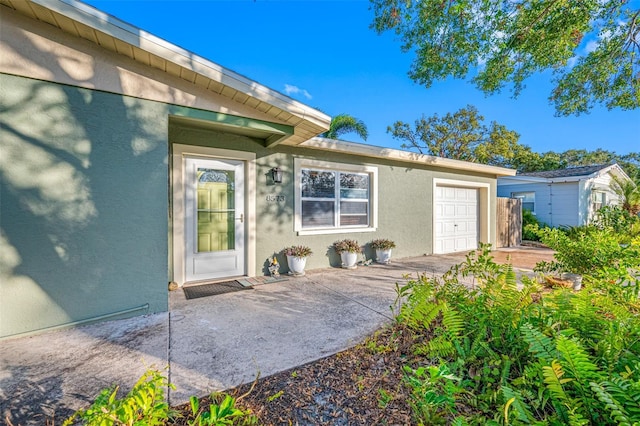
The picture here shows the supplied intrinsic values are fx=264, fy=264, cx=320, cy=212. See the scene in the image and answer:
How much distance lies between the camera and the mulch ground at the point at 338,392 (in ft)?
5.54

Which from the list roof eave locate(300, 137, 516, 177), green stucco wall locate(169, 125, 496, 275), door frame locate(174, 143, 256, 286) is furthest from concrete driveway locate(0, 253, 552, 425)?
roof eave locate(300, 137, 516, 177)

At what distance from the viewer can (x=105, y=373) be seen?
2.13 metres

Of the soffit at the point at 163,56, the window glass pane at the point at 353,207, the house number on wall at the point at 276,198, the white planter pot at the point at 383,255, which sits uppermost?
the soffit at the point at 163,56

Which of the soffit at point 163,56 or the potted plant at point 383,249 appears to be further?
the potted plant at point 383,249

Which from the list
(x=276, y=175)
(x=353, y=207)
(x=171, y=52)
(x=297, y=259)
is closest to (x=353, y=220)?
(x=353, y=207)

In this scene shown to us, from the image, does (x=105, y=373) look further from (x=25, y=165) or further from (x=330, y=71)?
(x=330, y=71)

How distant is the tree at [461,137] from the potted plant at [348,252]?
14.7 m

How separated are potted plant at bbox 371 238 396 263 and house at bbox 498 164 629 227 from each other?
10.3 meters

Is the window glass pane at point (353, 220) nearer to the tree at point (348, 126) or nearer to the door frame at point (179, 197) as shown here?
the door frame at point (179, 197)

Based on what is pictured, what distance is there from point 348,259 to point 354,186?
1.81m

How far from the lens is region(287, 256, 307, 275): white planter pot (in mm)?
5211

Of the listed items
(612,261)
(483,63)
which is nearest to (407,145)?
(483,63)

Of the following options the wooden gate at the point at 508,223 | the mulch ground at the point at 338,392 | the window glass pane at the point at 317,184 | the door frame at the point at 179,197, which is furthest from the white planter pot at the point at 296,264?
the wooden gate at the point at 508,223

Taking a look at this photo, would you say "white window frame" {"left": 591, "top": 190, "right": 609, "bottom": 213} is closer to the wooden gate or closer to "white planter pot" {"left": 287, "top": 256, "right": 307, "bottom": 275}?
the wooden gate
